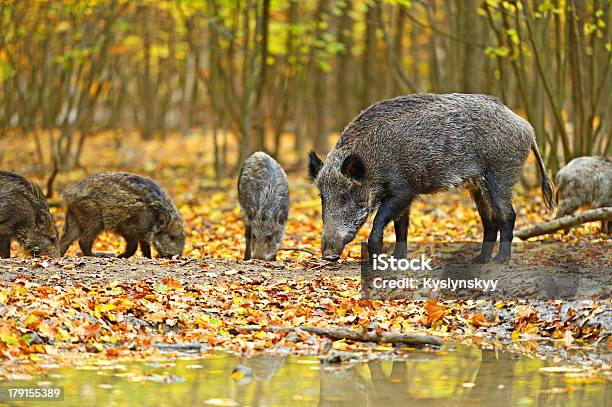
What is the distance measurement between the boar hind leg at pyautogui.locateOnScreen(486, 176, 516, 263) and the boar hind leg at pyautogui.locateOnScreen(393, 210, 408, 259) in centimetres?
91

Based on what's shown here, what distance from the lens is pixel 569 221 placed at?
1026cm

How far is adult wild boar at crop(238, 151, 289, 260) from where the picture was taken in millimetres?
11367

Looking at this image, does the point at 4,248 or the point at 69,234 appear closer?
the point at 4,248

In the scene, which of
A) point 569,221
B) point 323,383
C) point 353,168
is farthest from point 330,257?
point 323,383

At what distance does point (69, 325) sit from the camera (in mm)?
A: 7570

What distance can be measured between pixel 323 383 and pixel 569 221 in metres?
4.60

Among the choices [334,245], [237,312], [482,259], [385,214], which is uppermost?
[385,214]

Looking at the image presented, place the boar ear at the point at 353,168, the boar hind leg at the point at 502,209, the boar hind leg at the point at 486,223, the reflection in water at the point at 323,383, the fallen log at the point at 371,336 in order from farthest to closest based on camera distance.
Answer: the boar hind leg at the point at 486,223 < the boar hind leg at the point at 502,209 < the boar ear at the point at 353,168 < the fallen log at the point at 371,336 < the reflection in water at the point at 323,383

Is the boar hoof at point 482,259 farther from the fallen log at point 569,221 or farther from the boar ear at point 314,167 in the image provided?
the boar ear at point 314,167

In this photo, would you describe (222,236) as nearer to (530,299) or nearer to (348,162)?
(348,162)

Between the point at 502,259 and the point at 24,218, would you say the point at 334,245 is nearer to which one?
the point at 502,259

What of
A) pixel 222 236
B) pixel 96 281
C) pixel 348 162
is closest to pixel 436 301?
pixel 348 162

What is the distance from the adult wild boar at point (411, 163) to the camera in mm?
9914

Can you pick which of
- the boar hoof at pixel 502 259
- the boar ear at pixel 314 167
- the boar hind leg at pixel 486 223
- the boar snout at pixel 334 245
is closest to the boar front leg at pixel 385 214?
the boar snout at pixel 334 245
